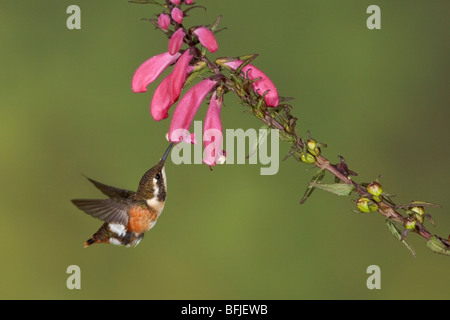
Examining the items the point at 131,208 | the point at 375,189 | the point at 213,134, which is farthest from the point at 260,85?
the point at 131,208

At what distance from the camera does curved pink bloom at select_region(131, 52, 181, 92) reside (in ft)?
2.89

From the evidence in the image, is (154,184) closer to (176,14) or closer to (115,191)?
(115,191)

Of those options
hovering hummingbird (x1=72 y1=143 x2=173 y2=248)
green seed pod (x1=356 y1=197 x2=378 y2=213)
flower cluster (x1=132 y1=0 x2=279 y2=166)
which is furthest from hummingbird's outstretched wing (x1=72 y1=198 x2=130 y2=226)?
green seed pod (x1=356 y1=197 x2=378 y2=213)

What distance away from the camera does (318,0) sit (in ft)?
7.83

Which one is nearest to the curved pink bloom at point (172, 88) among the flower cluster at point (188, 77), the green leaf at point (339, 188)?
the flower cluster at point (188, 77)

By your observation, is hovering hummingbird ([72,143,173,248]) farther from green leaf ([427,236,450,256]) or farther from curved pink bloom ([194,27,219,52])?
green leaf ([427,236,450,256])

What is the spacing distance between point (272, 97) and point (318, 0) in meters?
1.64

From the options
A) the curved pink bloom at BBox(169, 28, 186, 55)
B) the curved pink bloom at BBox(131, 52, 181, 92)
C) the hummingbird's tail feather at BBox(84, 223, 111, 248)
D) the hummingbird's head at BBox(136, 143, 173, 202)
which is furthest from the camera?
the hummingbird's tail feather at BBox(84, 223, 111, 248)

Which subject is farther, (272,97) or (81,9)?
(81,9)

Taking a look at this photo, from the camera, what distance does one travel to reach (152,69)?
0.89 m

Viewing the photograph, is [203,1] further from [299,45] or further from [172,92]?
[172,92]

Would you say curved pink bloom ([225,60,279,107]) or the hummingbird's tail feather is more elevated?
curved pink bloom ([225,60,279,107])

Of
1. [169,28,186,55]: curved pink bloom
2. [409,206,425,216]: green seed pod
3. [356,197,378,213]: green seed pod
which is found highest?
[169,28,186,55]: curved pink bloom

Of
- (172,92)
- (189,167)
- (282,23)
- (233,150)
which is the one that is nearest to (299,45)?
(282,23)
